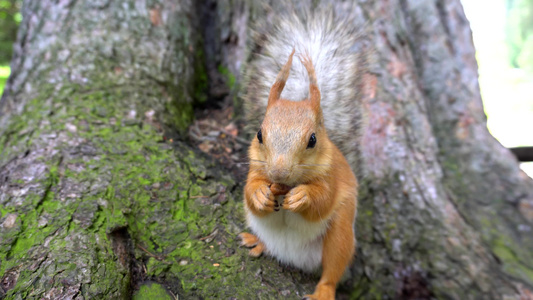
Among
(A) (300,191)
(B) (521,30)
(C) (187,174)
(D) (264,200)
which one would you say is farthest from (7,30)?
(B) (521,30)

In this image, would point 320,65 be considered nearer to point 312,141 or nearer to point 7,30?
point 312,141

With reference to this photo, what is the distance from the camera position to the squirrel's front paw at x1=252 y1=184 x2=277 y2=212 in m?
1.55

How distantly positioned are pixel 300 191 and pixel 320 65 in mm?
876

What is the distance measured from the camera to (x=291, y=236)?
184cm

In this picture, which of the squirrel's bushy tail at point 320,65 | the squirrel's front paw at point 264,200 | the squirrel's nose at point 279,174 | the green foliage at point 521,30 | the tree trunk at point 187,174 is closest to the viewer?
the squirrel's nose at point 279,174

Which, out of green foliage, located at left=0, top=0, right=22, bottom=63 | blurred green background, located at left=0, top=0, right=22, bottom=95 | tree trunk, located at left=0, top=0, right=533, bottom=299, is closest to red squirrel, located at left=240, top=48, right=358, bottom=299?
tree trunk, located at left=0, top=0, right=533, bottom=299

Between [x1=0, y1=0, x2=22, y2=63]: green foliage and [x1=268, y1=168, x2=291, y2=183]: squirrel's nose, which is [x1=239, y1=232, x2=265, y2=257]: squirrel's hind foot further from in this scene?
[x1=0, y1=0, x2=22, y2=63]: green foliage

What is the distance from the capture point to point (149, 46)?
2.62 meters

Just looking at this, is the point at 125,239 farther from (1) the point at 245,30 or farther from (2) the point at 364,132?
(1) the point at 245,30

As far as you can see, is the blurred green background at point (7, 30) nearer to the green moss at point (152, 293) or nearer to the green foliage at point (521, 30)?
the green moss at point (152, 293)

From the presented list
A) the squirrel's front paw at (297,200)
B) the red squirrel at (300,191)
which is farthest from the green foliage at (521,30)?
the squirrel's front paw at (297,200)

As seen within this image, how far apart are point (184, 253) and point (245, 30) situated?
74.1 inches

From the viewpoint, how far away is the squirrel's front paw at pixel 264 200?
5.08ft

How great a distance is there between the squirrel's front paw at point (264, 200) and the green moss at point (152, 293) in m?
0.57
